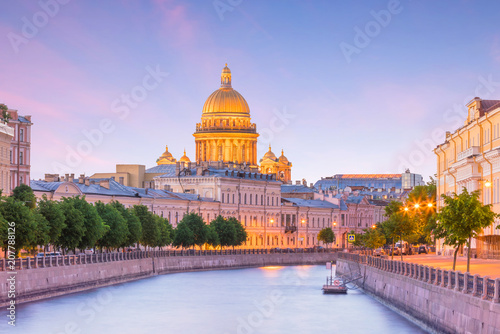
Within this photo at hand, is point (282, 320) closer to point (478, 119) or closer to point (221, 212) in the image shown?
point (478, 119)

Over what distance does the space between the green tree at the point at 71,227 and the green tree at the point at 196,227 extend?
43.0 metres

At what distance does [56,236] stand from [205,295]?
38.2 ft

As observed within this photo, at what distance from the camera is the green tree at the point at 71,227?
71.2 meters

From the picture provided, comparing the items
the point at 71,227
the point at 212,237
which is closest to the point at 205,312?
the point at 71,227

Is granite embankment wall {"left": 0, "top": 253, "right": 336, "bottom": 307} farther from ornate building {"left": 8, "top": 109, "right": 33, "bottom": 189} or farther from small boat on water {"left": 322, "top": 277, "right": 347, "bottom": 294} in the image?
small boat on water {"left": 322, "top": 277, "right": 347, "bottom": 294}

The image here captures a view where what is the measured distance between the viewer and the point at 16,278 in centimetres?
5266

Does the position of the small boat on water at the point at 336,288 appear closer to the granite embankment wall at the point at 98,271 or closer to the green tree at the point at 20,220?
the granite embankment wall at the point at 98,271

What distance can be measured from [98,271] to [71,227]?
338 cm

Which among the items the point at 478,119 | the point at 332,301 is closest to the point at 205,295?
the point at 332,301

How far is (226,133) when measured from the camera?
19375cm

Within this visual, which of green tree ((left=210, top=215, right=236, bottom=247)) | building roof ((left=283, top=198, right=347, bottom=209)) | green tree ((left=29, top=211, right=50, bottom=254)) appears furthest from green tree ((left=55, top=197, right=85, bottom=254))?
building roof ((left=283, top=198, right=347, bottom=209))

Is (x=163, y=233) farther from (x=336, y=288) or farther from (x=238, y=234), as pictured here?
→ (x=336, y=288)

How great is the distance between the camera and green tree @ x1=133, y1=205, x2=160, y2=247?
9725 cm

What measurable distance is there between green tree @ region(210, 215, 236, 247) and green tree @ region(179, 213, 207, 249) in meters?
9.40
